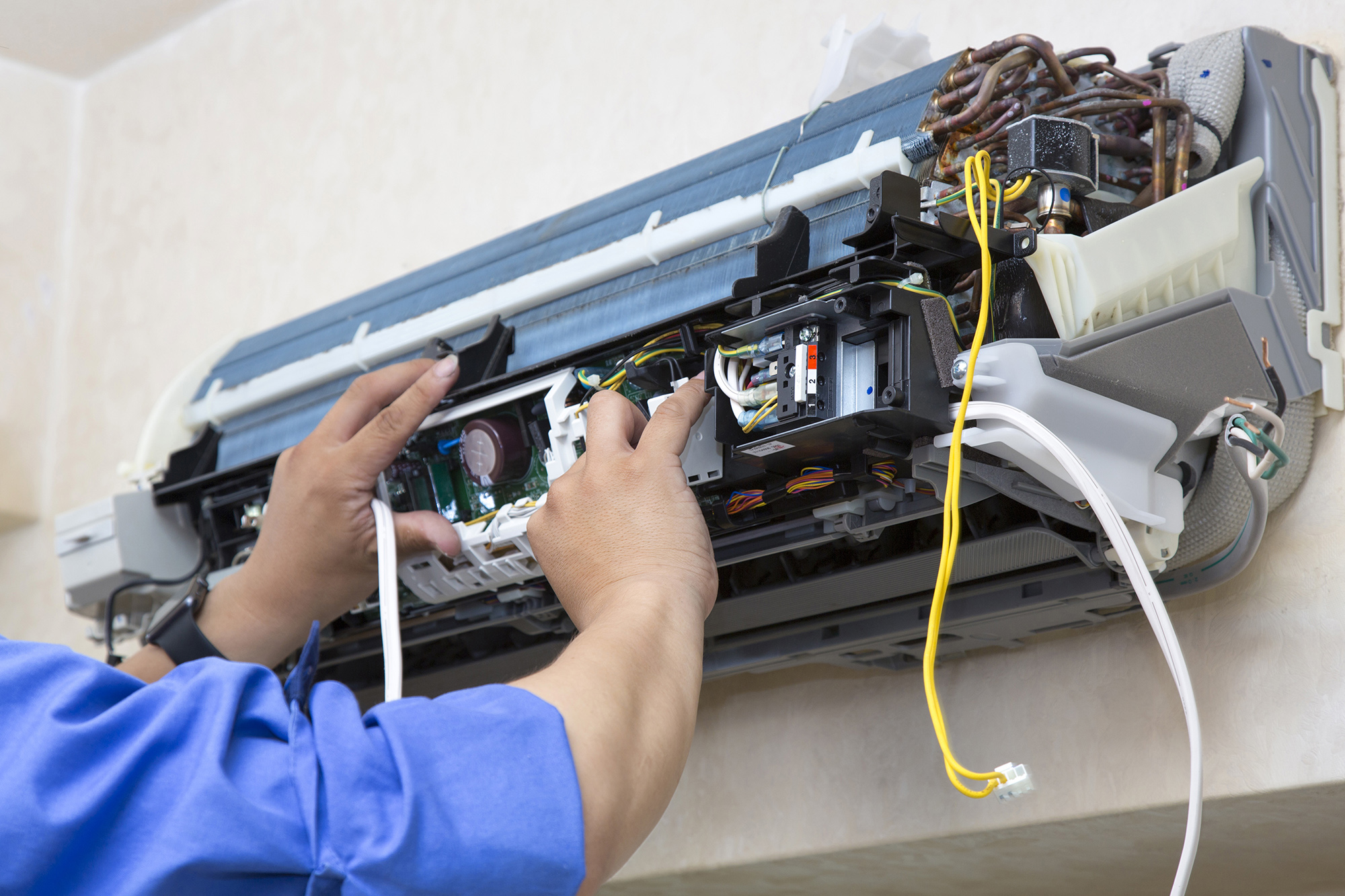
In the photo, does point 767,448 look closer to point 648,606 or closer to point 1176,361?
point 648,606

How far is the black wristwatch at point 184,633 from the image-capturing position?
1446 mm

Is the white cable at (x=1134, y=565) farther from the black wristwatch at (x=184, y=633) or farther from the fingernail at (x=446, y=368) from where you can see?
the black wristwatch at (x=184, y=633)

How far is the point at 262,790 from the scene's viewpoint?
671 mm

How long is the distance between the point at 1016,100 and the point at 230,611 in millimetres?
996

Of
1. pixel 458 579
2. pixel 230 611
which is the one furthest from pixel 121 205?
pixel 458 579

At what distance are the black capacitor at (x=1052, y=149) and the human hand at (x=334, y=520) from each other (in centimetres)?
58

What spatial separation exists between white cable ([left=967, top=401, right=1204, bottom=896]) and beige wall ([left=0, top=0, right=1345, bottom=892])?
0.32 meters

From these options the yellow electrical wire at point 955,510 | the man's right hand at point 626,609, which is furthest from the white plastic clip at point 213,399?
the yellow electrical wire at point 955,510

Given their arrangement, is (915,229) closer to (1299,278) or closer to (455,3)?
(1299,278)

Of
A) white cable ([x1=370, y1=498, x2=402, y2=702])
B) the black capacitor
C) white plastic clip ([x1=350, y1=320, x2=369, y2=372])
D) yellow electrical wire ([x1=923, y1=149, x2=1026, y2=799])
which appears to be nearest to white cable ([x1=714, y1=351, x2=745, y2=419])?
yellow electrical wire ([x1=923, y1=149, x2=1026, y2=799])

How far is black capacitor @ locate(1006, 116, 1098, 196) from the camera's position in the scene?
39.6 inches

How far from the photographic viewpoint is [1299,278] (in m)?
1.15

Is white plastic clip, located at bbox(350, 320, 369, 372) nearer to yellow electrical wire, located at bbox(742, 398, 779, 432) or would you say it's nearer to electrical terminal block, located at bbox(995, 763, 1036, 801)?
yellow electrical wire, located at bbox(742, 398, 779, 432)

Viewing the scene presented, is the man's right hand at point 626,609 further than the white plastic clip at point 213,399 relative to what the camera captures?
No
